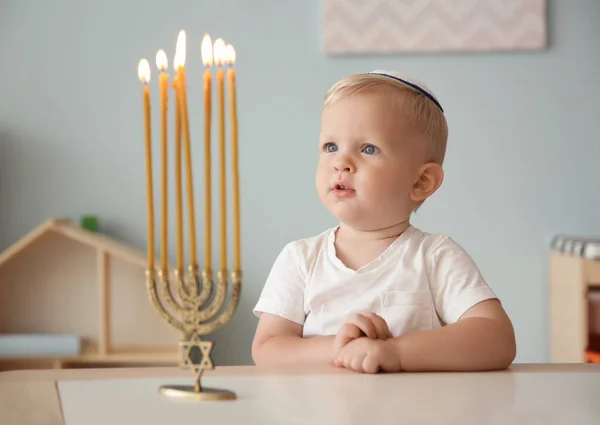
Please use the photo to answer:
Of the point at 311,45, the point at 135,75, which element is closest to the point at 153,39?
the point at 135,75

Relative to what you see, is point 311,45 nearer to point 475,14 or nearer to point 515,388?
point 475,14

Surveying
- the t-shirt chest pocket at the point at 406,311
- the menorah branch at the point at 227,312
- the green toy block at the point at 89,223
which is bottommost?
the t-shirt chest pocket at the point at 406,311

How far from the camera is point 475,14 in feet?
9.11

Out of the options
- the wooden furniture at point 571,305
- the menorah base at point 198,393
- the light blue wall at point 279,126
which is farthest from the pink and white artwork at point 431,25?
the menorah base at point 198,393

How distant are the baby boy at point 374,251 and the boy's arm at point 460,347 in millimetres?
22

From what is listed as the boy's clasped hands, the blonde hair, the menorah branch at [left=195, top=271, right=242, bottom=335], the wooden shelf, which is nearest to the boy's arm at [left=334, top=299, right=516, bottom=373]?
the boy's clasped hands

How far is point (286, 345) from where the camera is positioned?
98cm

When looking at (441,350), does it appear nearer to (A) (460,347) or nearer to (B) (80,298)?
(A) (460,347)

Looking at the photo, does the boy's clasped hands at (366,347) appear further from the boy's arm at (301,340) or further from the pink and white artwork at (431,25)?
the pink and white artwork at (431,25)

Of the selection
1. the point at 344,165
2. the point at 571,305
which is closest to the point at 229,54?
the point at 344,165

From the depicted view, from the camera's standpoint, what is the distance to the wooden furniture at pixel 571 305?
238 centimetres

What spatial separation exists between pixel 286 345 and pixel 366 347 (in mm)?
194

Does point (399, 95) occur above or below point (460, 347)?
above

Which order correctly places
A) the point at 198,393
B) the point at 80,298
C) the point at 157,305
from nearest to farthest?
the point at 198,393 → the point at 157,305 → the point at 80,298
